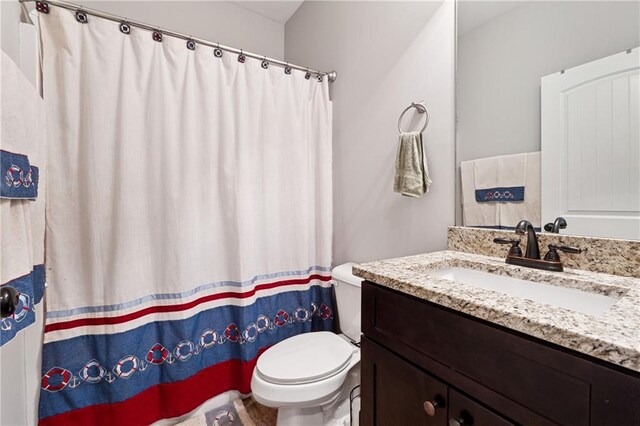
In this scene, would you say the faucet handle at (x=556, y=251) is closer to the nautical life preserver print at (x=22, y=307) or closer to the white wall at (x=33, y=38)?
the nautical life preserver print at (x=22, y=307)

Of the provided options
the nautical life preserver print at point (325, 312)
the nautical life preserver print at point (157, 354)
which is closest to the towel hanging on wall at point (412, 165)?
the nautical life preserver print at point (325, 312)

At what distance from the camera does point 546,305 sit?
1.79ft

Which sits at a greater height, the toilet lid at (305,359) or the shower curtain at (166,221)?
the shower curtain at (166,221)

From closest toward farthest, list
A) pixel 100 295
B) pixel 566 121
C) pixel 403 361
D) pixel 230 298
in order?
pixel 403 361
pixel 566 121
pixel 100 295
pixel 230 298

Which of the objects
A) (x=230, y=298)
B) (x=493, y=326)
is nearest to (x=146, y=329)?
(x=230, y=298)

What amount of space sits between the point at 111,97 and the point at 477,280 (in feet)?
5.33

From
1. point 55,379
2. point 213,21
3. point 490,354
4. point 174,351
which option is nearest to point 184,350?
point 174,351

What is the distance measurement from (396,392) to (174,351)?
3.62ft

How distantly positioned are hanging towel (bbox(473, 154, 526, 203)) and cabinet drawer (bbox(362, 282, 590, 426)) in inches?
24.9

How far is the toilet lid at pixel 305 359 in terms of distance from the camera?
1.10 metres

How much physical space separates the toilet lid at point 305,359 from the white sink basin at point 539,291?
0.60 m

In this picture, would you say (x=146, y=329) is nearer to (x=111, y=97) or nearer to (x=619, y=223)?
(x=111, y=97)

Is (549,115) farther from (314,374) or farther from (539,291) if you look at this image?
(314,374)

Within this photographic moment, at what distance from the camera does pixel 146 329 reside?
1291 mm
